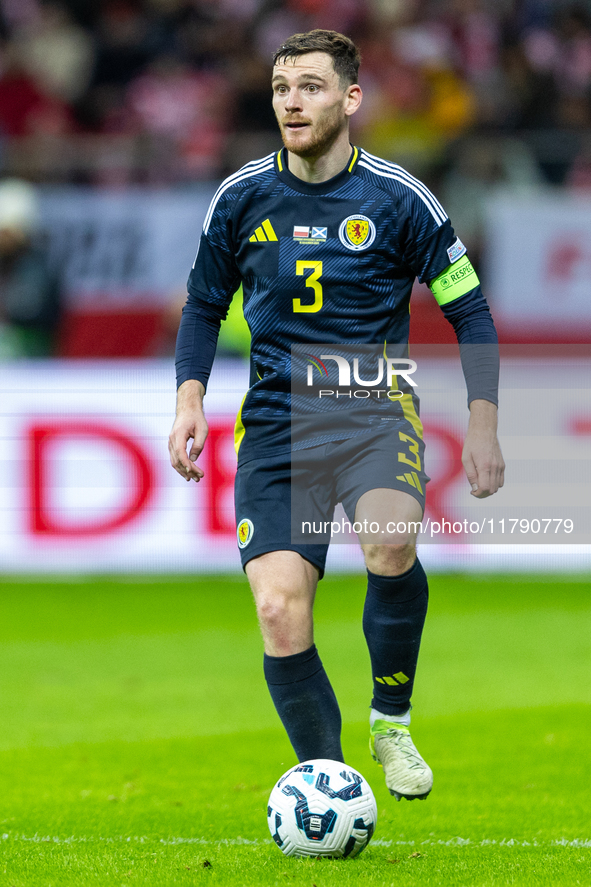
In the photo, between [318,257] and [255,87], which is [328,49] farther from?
[255,87]

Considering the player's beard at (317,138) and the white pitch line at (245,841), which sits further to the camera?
the white pitch line at (245,841)

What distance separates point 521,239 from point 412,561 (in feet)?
24.2

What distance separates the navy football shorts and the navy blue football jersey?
8 centimetres

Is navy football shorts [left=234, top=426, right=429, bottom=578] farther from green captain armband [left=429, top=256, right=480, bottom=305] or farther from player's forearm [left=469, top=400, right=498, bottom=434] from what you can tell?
green captain armband [left=429, top=256, right=480, bottom=305]

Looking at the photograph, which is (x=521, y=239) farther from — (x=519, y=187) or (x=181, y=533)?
(x=181, y=533)

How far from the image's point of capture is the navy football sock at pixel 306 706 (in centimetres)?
406

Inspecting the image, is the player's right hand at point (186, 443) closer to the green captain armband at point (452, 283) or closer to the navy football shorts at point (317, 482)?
the navy football shorts at point (317, 482)

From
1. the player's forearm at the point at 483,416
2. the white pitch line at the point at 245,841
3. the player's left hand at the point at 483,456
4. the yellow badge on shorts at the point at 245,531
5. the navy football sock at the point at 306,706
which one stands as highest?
the player's forearm at the point at 483,416

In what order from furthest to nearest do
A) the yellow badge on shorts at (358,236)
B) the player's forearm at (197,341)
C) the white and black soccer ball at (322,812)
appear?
the player's forearm at (197,341) → the yellow badge on shorts at (358,236) → the white and black soccer ball at (322,812)

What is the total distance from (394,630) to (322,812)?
656 mm

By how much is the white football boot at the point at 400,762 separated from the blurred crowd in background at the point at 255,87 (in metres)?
7.74

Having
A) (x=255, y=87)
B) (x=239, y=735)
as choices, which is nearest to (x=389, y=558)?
(x=239, y=735)

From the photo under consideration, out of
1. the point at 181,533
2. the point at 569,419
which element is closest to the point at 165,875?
the point at 181,533

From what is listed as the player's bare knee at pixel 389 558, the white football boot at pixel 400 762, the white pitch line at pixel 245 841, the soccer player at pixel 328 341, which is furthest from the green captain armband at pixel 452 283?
the white pitch line at pixel 245 841
